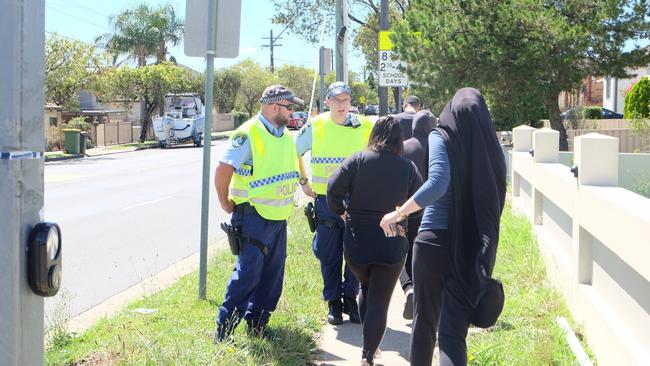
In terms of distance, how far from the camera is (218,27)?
22.2 feet

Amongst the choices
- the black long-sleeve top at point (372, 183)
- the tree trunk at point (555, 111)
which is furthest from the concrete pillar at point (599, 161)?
the tree trunk at point (555, 111)

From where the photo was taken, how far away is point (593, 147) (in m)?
5.66

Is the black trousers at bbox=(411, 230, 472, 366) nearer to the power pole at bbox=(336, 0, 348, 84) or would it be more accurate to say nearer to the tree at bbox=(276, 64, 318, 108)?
the power pole at bbox=(336, 0, 348, 84)

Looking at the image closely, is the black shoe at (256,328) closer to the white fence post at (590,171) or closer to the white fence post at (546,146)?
the white fence post at (590,171)

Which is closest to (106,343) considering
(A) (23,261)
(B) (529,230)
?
(A) (23,261)

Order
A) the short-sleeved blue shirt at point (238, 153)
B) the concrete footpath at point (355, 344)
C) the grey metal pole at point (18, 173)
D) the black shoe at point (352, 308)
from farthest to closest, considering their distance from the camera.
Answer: the black shoe at point (352, 308) < the concrete footpath at point (355, 344) < the short-sleeved blue shirt at point (238, 153) < the grey metal pole at point (18, 173)

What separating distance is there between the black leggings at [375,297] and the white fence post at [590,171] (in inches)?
58.6

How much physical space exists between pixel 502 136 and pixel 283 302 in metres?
24.1

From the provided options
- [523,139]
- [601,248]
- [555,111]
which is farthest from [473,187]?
[555,111]

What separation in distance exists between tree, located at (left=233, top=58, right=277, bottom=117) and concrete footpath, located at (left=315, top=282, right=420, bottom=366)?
69.2 meters

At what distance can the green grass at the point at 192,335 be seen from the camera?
480cm

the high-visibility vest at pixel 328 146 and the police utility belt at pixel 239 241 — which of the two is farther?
the high-visibility vest at pixel 328 146

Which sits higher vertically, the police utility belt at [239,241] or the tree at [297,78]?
the tree at [297,78]

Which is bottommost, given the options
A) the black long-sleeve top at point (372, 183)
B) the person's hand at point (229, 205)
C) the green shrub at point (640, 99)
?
the person's hand at point (229, 205)
